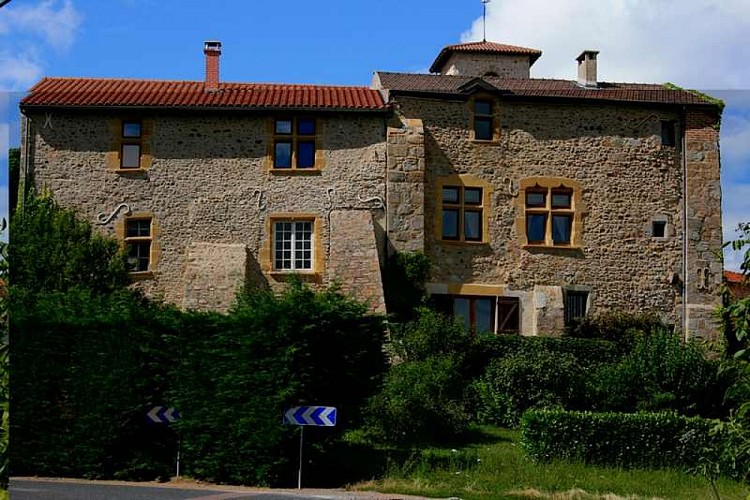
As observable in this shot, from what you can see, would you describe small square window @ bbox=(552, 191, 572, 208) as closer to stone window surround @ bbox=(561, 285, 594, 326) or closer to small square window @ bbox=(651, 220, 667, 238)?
stone window surround @ bbox=(561, 285, 594, 326)

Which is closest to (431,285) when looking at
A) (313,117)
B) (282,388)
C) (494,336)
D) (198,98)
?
(494,336)

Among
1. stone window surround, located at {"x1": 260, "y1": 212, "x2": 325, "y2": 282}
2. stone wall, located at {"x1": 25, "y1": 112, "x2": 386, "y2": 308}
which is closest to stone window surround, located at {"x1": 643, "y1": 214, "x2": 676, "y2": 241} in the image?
stone wall, located at {"x1": 25, "y1": 112, "x2": 386, "y2": 308}

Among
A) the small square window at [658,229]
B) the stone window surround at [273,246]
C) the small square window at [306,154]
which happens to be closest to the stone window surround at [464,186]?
the stone window surround at [273,246]

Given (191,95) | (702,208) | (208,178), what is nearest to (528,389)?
(702,208)

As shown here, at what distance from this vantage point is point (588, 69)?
23.7m

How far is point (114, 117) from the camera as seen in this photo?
2248 cm

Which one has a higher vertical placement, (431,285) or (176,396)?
(431,285)

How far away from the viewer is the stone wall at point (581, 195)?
2238cm

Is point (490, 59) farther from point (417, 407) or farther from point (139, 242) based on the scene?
point (417, 407)

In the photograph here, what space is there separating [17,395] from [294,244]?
8.72 metres

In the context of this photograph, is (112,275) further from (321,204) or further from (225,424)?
(225,424)

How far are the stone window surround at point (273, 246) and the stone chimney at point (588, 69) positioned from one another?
22.8ft

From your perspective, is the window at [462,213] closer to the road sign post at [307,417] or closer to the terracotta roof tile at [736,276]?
the terracotta roof tile at [736,276]

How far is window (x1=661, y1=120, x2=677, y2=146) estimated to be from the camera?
23.3m
